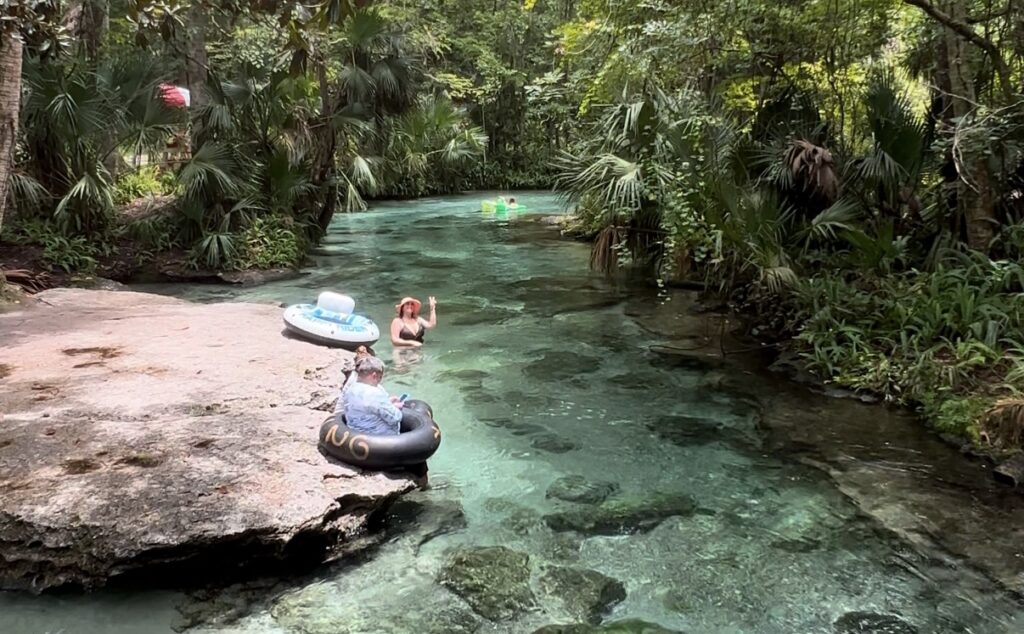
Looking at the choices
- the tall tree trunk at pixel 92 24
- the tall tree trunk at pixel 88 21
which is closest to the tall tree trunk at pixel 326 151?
the tall tree trunk at pixel 88 21

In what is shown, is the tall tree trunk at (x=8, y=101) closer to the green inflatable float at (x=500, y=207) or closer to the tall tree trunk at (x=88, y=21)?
the tall tree trunk at (x=88, y=21)

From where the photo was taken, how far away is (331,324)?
7527 mm

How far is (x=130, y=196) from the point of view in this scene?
1511cm

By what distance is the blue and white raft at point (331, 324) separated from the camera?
7.37m

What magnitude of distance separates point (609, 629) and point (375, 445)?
1.73 meters

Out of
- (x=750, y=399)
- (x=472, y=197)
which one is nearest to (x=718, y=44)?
(x=750, y=399)

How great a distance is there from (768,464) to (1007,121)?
4216 mm

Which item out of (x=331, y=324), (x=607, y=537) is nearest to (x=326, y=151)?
(x=331, y=324)

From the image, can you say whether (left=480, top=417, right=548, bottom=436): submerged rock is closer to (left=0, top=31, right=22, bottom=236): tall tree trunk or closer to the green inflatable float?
(left=0, top=31, right=22, bottom=236): tall tree trunk

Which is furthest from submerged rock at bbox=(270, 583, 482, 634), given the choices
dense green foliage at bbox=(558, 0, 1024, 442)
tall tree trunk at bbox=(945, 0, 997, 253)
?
tall tree trunk at bbox=(945, 0, 997, 253)

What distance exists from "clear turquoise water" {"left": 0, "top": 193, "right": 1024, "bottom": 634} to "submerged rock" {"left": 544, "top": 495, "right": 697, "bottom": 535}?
3.3 inches

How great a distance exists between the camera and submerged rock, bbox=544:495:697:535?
15.6 feet

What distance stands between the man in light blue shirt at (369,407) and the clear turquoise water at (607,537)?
605 mm

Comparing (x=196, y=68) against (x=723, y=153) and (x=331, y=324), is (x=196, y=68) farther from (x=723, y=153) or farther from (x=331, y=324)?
(x=723, y=153)
